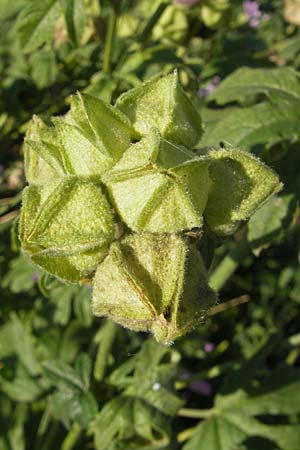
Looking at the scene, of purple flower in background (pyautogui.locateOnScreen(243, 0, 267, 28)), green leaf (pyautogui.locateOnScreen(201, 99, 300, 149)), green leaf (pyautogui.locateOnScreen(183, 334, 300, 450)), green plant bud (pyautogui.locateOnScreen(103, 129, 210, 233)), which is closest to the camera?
green plant bud (pyautogui.locateOnScreen(103, 129, 210, 233))

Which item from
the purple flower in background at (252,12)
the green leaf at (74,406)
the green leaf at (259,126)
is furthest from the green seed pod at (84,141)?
the purple flower in background at (252,12)

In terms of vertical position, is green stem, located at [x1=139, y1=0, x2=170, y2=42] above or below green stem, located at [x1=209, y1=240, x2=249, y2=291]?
above

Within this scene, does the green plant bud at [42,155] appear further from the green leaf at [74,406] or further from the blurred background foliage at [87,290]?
the green leaf at [74,406]

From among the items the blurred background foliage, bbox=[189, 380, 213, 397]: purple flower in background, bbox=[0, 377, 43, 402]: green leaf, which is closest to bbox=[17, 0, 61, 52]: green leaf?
the blurred background foliage

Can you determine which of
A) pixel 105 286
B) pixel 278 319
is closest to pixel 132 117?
pixel 105 286

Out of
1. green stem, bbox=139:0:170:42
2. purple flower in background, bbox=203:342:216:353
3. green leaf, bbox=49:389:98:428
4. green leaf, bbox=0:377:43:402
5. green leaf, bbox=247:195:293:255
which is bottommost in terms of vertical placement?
purple flower in background, bbox=203:342:216:353

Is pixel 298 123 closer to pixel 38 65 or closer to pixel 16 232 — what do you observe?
pixel 16 232

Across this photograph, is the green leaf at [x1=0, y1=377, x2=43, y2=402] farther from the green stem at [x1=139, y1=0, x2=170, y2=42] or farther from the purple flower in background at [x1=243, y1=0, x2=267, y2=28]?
the purple flower in background at [x1=243, y1=0, x2=267, y2=28]
